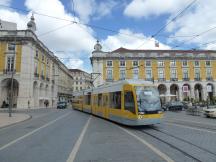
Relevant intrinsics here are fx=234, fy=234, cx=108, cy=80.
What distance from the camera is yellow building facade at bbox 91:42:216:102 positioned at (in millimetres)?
68562

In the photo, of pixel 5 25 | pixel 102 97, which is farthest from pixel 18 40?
pixel 102 97

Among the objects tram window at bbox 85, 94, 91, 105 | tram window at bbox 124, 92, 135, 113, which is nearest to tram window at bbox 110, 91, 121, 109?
tram window at bbox 124, 92, 135, 113

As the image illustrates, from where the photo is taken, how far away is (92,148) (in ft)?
27.0

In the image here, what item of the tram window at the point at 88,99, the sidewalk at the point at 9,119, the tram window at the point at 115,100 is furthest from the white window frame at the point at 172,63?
the tram window at the point at 115,100

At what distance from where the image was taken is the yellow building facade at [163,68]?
225 ft

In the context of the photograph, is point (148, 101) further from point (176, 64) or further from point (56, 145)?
point (176, 64)

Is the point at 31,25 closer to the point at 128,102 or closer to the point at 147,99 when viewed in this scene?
the point at 128,102

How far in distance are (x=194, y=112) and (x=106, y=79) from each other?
43.7 meters

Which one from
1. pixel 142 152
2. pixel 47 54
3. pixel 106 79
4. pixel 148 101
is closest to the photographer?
pixel 142 152

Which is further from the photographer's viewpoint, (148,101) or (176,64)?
(176,64)

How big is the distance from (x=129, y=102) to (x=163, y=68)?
5765cm

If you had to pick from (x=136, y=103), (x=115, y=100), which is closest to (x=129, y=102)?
(x=136, y=103)

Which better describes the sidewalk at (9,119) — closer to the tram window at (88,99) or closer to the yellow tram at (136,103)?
the tram window at (88,99)

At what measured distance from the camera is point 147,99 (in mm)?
13711
